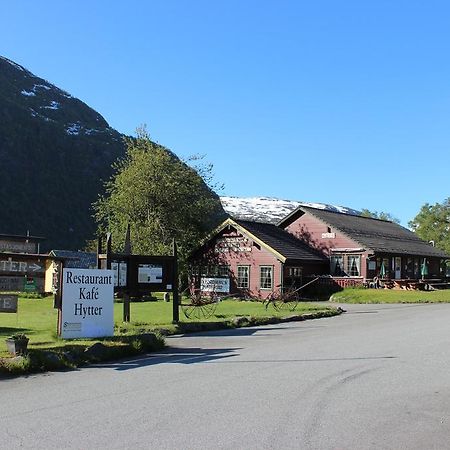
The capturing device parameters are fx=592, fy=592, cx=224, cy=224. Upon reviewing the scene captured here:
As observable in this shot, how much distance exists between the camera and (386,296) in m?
34.8

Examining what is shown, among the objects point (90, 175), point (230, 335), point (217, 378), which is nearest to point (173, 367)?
point (217, 378)

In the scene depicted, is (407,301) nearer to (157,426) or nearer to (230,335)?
(230,335)

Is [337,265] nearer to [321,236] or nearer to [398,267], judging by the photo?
[321,236]

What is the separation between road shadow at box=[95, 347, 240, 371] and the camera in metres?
11.0

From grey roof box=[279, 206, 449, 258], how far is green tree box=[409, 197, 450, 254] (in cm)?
3056

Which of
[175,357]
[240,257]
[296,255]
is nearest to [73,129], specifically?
[240,257]

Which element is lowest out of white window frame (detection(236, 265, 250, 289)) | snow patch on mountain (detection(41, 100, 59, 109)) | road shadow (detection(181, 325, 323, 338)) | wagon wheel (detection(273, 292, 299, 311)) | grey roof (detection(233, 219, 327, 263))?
road shadow (detection(181, 325, 323, 338))

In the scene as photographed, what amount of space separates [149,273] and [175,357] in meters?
6.95

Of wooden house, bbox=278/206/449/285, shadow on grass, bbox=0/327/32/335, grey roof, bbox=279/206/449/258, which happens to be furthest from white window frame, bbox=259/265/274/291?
shadow on grass, bbox=0/327/32/335

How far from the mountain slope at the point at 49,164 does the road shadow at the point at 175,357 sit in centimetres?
7479

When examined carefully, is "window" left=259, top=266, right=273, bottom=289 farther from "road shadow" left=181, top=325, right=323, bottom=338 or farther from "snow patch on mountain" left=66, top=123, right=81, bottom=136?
"snow patch on mountain" left=66, top=123, right=81, bottom=136

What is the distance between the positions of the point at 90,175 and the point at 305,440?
10933 cm

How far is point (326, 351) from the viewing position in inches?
495

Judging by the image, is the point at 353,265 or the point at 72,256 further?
the point at 353,265
